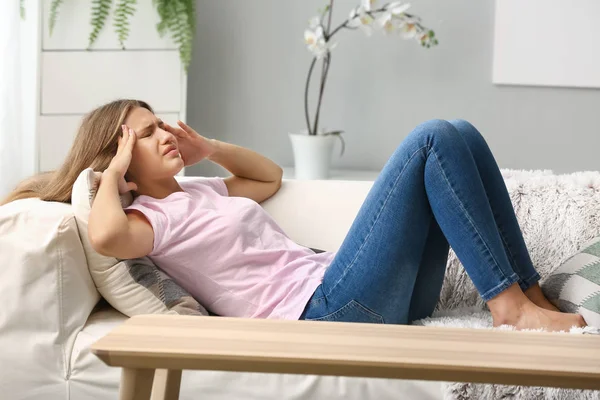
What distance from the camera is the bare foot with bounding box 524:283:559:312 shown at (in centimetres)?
168

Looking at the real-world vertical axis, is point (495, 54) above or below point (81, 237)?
above

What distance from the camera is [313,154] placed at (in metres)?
3.38

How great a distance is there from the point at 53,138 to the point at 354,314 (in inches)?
76.8

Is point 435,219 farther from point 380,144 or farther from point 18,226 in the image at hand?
point 380,144

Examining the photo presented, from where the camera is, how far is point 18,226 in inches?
63.5

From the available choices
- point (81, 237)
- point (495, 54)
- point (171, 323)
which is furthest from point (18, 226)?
point (495, 54)

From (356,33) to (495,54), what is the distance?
636 mm

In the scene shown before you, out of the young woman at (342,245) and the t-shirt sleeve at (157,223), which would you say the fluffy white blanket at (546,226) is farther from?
the t-shirt sleeve at (157,223)

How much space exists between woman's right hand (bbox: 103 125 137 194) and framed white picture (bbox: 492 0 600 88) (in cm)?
232

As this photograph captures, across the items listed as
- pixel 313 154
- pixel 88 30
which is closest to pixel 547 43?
pixel 313 154

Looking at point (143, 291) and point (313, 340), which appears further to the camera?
point (143, 291)

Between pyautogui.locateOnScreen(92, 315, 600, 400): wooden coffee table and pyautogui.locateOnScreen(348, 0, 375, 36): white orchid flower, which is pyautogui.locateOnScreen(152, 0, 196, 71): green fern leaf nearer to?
pyautogui.locateOnScreen(348, 0, 375, 36): white orchid flower

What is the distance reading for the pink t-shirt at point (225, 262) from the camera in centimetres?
167

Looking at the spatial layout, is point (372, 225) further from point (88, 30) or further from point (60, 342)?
point (88, 30)
